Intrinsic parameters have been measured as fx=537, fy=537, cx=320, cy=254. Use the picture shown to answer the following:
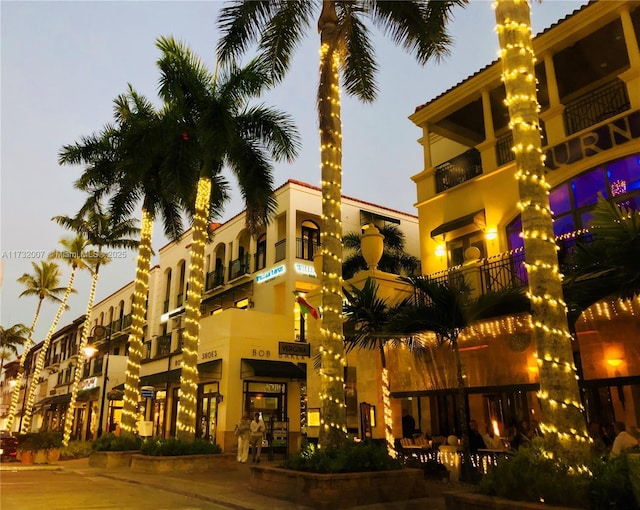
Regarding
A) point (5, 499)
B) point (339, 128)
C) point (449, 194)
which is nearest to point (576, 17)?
point (449, 194)

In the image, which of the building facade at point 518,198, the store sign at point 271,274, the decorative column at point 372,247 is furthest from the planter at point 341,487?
the store sign at point 271,274

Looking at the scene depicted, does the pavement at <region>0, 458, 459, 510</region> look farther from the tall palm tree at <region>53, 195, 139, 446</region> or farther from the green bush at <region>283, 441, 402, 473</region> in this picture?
the tall palm tree at <region>53, 195, 139, 446</region>

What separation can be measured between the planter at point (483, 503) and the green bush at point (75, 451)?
1932 cm

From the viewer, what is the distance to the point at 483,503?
6035 mm

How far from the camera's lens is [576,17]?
541 inches

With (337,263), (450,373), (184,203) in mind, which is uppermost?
(184,203)

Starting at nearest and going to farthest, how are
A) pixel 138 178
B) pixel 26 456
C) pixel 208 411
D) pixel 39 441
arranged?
pixel 138 178 → pixel 26 456 → pixel 39 441 → pixel 208 411

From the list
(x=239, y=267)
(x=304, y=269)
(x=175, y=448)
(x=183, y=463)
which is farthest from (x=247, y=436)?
(x=239, y=267)

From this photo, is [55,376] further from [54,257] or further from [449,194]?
[449,194]

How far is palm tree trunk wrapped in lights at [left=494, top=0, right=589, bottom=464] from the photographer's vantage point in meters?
6.42

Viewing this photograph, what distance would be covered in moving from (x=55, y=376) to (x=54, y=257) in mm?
24873

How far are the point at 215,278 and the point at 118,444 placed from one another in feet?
46.5

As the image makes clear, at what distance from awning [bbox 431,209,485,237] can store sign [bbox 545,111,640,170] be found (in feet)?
7.64

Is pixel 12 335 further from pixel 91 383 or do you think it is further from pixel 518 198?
pixel 518 198
